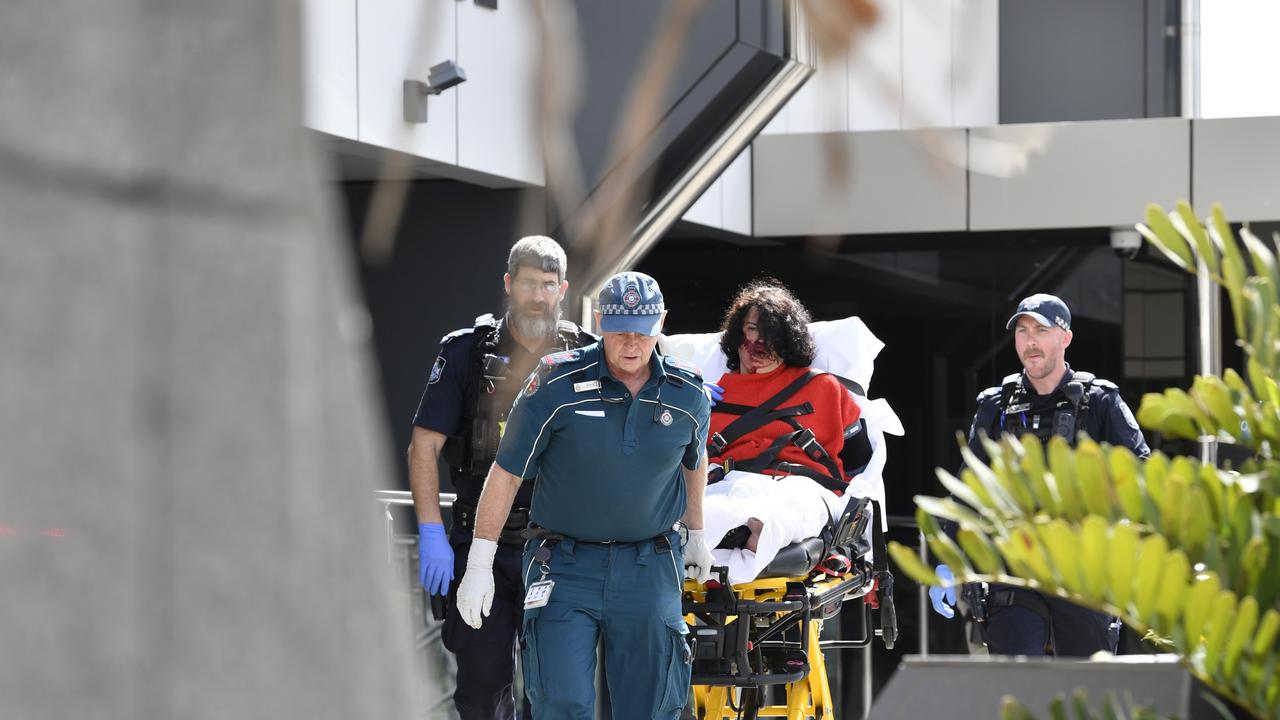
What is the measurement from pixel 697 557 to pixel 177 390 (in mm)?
4065

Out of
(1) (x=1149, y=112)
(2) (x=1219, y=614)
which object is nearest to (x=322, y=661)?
(2) (x=1219, y=614)

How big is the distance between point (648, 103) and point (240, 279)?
0.20 meters

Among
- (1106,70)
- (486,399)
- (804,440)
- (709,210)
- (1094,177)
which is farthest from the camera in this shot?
(1106,70)

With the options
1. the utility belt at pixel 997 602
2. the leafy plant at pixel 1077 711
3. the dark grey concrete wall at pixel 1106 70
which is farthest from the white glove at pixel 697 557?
the dark grey concrete wall at pixel 1106 70

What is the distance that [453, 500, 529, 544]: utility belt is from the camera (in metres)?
4.54

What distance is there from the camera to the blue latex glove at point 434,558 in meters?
4.63

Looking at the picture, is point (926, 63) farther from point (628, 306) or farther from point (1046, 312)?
point (1046, 312)

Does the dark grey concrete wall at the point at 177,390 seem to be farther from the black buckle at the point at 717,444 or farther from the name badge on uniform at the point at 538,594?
the black buckle at the point at 717,444

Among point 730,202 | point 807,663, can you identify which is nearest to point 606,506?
point 807,663

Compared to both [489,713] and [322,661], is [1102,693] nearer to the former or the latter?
[322,661]

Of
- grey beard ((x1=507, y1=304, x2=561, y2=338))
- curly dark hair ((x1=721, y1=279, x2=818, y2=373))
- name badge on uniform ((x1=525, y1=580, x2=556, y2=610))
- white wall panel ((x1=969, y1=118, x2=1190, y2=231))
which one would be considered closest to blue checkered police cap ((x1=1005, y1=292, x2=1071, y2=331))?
curly dark hair ((x1=721, y1=279, x2=818, y2=373))

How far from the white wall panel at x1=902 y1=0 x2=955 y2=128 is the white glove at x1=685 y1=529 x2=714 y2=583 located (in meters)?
3.92

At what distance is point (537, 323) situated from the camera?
439 cm

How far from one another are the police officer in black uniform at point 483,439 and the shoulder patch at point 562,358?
219mm
